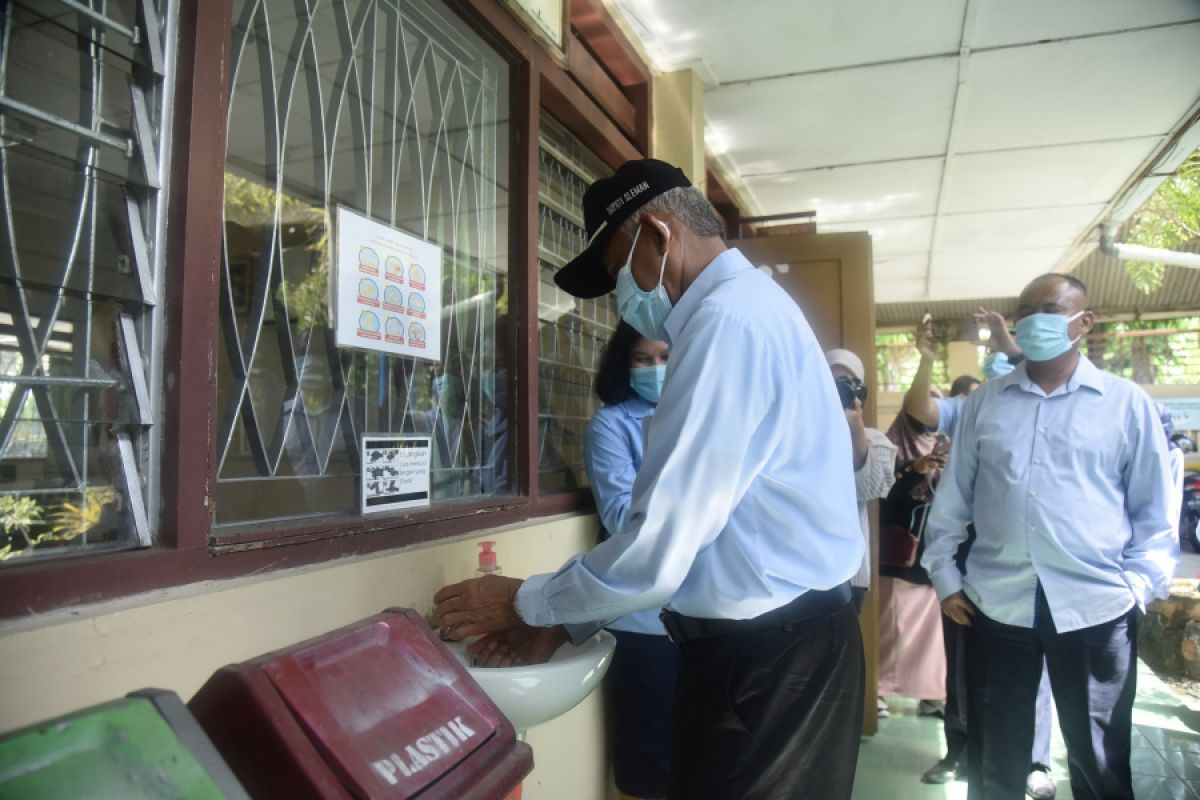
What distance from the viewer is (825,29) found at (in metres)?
3.07

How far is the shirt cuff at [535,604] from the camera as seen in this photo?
1301mm

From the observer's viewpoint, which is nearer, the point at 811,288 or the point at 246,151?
the point at 246,151

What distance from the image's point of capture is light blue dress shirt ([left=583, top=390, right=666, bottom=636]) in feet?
7.38

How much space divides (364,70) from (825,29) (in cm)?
207

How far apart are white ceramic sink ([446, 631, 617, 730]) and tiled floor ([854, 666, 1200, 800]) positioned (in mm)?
2166

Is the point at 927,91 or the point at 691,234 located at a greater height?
the point at 927,91

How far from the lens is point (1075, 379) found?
7.86 feet

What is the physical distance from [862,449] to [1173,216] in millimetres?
7380

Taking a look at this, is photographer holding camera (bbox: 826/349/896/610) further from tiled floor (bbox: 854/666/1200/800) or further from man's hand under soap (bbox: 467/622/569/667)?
man's hand under soap (bbox: 467/622/569/667)

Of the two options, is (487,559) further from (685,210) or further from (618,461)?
(685,210)

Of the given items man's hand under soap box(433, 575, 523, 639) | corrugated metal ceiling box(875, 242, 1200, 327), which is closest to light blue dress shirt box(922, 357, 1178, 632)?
man's hand under soap box(433, 575, 523, 639)

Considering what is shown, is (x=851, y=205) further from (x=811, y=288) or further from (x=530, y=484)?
(x=530, y=484)

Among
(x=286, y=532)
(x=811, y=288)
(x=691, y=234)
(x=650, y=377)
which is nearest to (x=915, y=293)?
(x=811, y=288)

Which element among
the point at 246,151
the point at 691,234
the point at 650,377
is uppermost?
the point at 246,151
